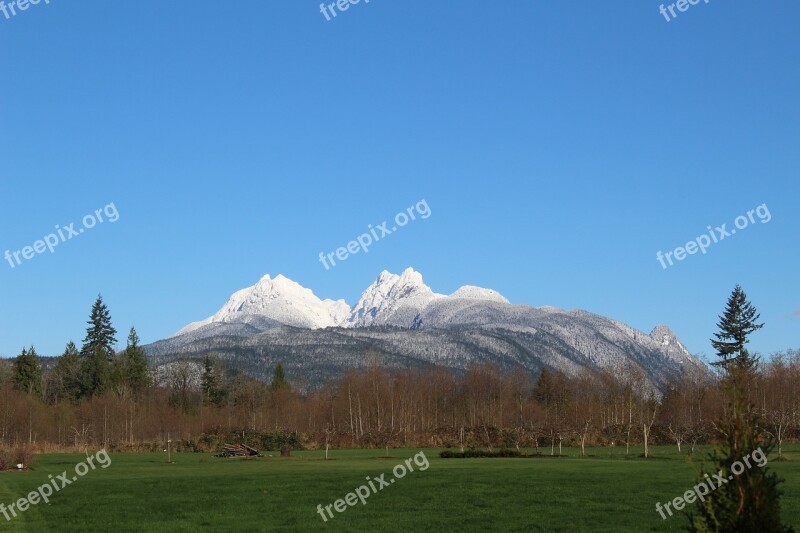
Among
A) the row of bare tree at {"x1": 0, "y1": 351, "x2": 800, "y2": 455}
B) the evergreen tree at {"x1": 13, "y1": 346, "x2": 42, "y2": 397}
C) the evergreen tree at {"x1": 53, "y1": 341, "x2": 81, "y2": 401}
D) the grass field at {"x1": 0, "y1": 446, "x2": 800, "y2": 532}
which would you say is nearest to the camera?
the grass field at {"x1": 0, "y1": 446, "x2": 800, "y2": 532}

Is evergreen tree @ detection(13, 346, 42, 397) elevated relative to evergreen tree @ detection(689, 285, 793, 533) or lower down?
elevated

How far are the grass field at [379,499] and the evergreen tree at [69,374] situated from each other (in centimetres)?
8236

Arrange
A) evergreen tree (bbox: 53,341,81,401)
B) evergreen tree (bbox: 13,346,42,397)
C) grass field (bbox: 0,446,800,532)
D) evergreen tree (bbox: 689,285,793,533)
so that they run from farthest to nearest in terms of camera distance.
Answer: evergreen tree (bbox: 53,341,81,401) → evergreen tree (bbox: 13,346,42,397) → grass field (bbox: 0,446,800,532) → evergreen tree (bbox: 689,285,793,533)

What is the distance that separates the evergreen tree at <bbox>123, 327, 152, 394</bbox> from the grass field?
284 feet

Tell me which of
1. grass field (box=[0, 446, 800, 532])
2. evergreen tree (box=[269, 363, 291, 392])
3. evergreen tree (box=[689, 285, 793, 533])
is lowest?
grass field (box=[0, 446, 800, 532])

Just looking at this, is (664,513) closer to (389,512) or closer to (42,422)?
(389,512)

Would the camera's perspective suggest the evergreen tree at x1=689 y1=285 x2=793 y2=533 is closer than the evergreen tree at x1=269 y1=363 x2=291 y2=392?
Yes

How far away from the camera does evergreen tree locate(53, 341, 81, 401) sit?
130375 mm

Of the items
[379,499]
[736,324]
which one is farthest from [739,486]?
[736,324]

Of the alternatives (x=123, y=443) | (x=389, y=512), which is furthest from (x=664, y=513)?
(x=123, y=443)

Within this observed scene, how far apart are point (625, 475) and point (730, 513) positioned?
3331cm

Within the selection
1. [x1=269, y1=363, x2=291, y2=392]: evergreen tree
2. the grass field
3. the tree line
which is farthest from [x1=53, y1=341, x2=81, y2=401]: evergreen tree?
the grass field

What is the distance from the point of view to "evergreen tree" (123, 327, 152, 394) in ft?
449

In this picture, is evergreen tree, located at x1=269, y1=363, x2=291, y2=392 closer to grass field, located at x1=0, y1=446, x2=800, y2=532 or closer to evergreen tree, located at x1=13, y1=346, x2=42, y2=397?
evergreen tree, located at x1=13, y1=346, x2=42, y2=397
